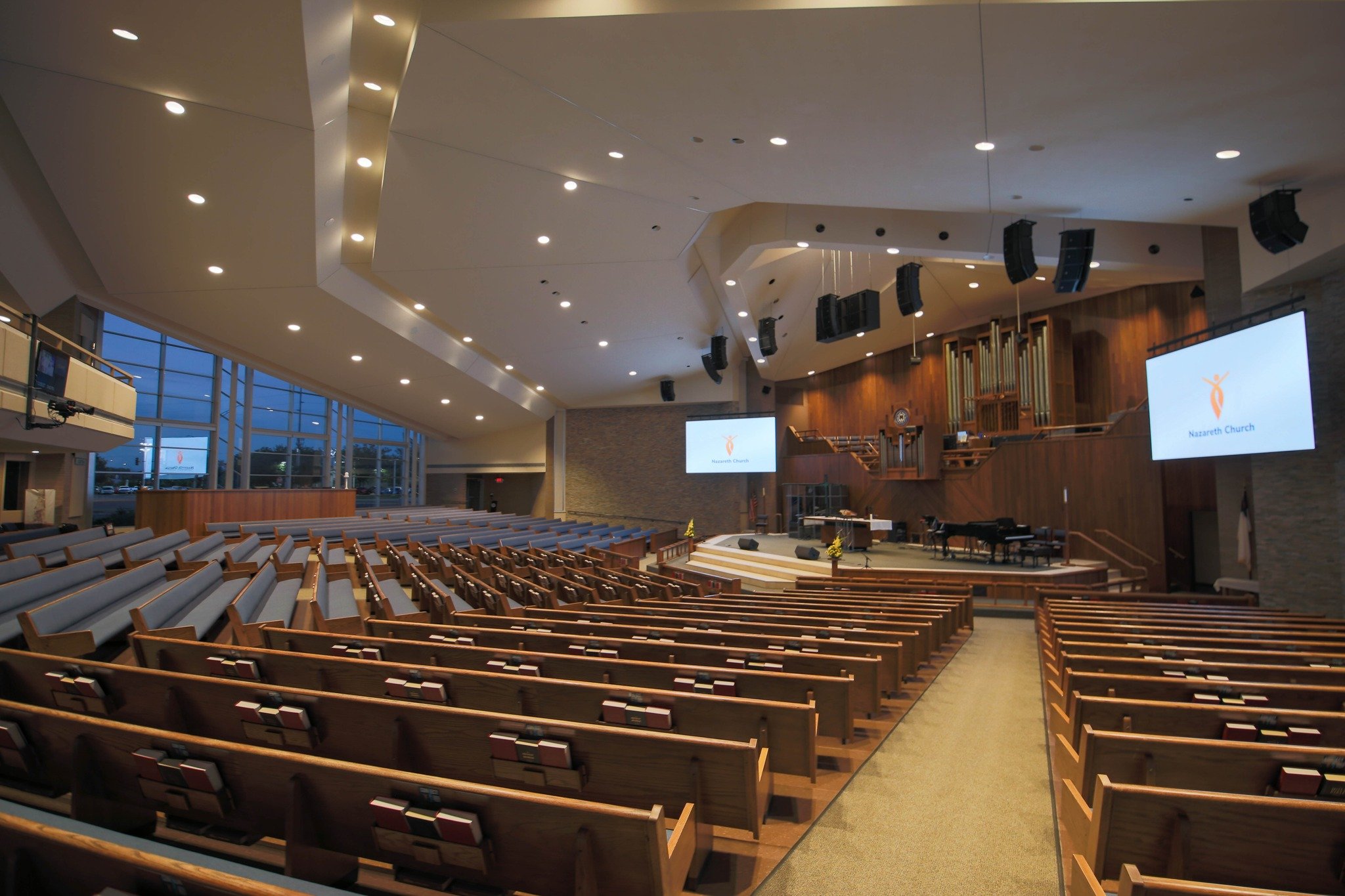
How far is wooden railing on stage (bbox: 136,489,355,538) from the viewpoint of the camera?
12078mm

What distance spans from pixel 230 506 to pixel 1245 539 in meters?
16.8

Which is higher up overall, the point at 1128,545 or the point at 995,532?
the point at 995,532

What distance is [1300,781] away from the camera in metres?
1.67

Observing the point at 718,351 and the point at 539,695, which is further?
the point at 718,351

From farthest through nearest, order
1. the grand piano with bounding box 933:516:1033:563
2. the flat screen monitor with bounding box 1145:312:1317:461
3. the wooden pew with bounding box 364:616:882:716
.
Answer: the grand piano with bounding box 933:516:1033:563, the flat screen monitor with bounding box 1145:312:1317:461, the wooden pew with bounding box 364:616:882:716

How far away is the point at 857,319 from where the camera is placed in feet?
31.6

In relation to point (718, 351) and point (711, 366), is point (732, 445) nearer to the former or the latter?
point (711, 366)

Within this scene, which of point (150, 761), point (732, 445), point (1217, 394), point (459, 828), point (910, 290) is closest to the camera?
point (459, 828)

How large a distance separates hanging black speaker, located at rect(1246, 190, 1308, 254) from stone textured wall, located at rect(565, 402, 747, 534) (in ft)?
40.1

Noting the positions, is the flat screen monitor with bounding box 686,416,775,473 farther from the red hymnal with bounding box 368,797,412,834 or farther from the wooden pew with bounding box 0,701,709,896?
the red hymnal with bounding box 368,797,412,834

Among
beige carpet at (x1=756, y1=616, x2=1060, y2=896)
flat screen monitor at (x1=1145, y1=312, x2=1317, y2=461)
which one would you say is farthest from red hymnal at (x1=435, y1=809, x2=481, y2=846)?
flat screen monitor at (x1=1145, y1=312, x2=1317, y2=461)

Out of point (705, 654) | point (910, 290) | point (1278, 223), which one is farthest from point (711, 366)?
point (705, 654)

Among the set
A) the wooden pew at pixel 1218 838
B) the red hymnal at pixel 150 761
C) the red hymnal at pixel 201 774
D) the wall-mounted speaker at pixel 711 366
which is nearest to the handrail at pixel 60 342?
the red hymnal at pixel 150 761

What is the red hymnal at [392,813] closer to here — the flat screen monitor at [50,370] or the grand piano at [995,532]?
the flat screen monitor at [50,370]
